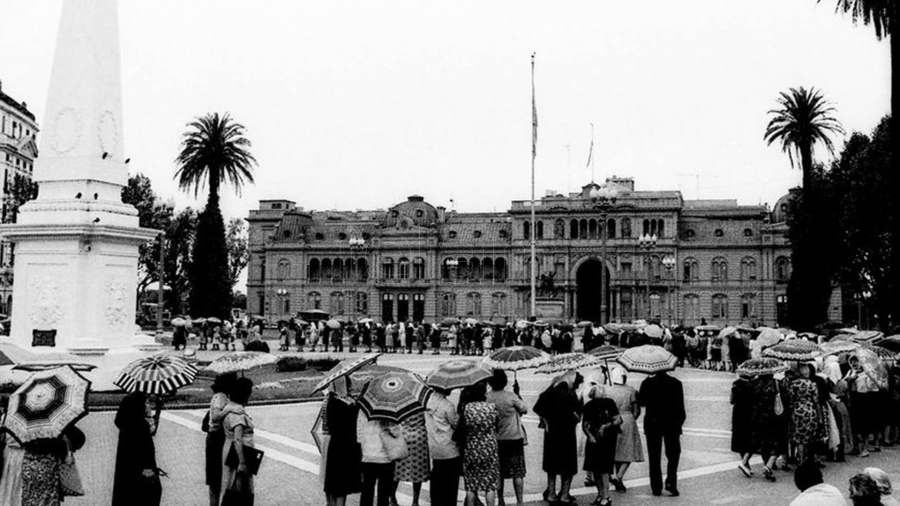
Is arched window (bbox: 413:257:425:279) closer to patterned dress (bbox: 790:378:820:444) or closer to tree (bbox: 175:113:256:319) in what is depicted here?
tree (bbox: 175:113:256:319)

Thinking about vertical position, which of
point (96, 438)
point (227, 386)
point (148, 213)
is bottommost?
point (96, 438)

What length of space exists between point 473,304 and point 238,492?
71779 mm

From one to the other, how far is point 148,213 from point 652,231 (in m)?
42.1

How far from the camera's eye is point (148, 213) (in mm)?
53375

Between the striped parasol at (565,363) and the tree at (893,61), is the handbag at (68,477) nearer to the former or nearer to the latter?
the striped parasol at (565,363)

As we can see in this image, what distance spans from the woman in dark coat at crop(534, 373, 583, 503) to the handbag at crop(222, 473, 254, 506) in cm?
313

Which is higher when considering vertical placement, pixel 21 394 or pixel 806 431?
pixel 21 394

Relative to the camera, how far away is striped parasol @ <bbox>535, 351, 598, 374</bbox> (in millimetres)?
9672

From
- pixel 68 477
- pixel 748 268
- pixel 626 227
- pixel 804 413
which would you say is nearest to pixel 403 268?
pixel 626 227

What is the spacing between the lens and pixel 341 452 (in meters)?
8.27

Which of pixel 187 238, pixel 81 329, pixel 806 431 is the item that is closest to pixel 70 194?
pixel 81 329

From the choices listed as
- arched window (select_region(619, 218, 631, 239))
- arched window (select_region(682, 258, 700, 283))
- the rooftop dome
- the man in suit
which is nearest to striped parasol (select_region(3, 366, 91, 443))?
the man in suit

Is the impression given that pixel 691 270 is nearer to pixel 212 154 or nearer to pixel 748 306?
pixel 748 306

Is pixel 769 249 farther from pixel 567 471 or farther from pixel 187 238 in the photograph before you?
pixel 567 471
